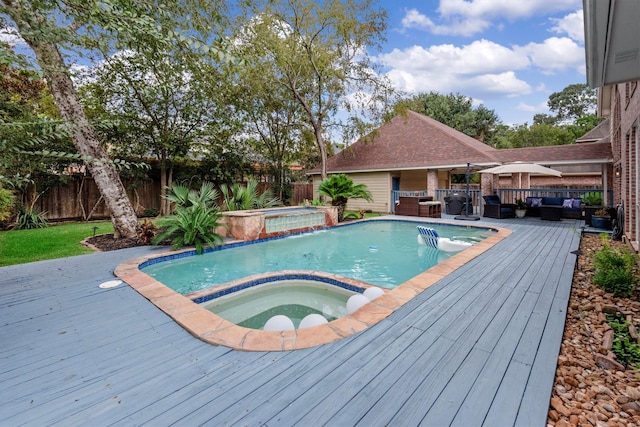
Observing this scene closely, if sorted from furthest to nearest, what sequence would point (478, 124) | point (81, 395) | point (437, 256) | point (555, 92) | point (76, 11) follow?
point (555, 92)
point (478, 124)
point (437, 256)
point (76, 11)
point (81, 395)

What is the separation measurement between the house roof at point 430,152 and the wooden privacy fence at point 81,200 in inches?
391

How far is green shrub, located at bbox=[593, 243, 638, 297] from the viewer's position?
392cm

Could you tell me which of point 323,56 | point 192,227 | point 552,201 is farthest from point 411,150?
point 192,227

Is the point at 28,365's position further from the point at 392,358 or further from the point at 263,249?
the point at 263,249

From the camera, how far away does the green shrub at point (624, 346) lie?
2.51m

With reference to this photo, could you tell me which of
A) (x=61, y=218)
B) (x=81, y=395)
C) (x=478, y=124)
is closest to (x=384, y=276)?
(x=81, y=395)

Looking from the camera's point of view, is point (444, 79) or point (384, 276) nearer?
point (384, 276)

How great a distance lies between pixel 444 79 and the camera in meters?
25.1

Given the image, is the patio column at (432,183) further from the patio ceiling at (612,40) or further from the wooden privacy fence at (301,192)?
the patio ceiling at (612,40)

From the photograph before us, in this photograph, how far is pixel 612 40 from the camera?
2.83 meters

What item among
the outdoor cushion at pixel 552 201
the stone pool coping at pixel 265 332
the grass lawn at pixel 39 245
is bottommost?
the stone pool coping at pixel 265 332

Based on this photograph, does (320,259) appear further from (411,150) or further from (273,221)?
(411,150)

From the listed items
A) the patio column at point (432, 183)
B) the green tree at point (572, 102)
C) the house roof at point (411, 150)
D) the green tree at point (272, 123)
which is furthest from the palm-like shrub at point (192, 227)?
the green tree at point (572, 102)

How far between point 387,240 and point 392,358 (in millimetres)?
7207
